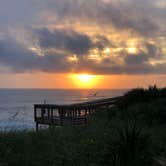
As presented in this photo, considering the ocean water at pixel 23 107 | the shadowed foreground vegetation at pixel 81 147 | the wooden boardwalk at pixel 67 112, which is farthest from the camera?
the wooden boardwalk at pixel 67 112

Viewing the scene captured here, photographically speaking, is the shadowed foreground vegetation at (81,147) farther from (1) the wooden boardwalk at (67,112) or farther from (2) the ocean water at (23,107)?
(1) the wooden boardwalk at (67,112)

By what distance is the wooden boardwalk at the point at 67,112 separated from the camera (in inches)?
903

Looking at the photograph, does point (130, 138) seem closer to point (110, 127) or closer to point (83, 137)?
point (83, 137)

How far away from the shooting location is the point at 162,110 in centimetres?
1341

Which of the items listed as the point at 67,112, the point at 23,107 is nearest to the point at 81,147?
the point at 23,107

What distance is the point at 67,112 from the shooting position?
→ 24.5m

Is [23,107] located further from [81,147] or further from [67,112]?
[67,112]

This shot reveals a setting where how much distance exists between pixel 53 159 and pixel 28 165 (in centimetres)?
52

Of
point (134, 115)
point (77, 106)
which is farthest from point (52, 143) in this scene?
point (77, 106)

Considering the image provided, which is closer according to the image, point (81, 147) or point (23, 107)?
point (81, 147)

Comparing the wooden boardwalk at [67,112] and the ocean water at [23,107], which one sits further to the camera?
the wooden boardwalk at [67,112]

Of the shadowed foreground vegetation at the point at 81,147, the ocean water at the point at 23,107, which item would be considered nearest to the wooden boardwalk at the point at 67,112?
the ocean water at the point at 23,107

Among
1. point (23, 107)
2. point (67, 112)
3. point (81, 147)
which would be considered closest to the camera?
point (81, 147)

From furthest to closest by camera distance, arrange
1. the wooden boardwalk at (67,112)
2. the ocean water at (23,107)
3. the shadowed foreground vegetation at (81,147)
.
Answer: the wooden boardwalk at (67,112) < the ocean water at (23,107) < the shadowed foreground vegetation at (81,147)
